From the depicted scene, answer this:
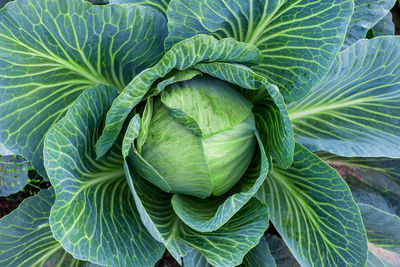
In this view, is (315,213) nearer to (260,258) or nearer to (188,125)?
(260,258)

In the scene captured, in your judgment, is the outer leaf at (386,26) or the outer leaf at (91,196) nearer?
the outer leaf at (91,196)

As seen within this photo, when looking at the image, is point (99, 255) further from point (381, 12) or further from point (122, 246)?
point (381, 12)

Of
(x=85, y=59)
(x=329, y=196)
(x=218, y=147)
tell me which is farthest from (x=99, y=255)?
(x=329, y=196)

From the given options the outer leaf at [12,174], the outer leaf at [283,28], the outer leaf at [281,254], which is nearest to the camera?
the outer leaf at [283,28]

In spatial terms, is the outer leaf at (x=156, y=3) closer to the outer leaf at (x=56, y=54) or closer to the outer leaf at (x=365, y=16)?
the outer leaf at (x=56, y=54)

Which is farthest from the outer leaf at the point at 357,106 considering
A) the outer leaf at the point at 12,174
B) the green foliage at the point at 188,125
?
the outer leaf at the point at 12,174

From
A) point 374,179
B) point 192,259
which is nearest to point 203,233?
point 192,259

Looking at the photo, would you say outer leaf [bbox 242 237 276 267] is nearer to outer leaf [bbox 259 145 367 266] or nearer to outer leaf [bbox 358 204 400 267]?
outer leaf [bbox 259 145 367 266]
